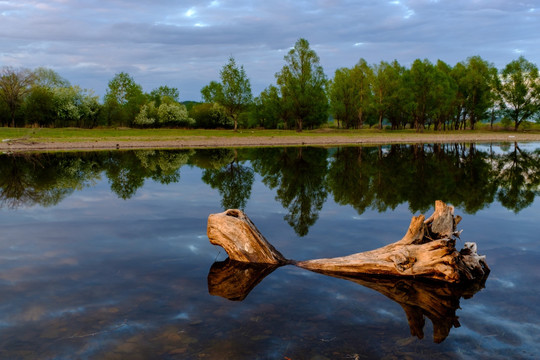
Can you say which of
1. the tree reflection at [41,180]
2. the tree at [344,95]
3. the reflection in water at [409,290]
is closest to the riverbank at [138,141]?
the tree reflection at [41,180]

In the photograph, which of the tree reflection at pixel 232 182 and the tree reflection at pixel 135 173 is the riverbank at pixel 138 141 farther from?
the tree reflection at pixel 232 182

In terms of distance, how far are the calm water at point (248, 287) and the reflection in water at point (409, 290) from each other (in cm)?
4

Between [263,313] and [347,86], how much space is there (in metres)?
106

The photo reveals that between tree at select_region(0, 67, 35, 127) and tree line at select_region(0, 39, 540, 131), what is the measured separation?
0.59ft

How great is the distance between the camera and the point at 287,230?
14.9 m

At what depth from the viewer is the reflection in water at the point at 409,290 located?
8.16 m

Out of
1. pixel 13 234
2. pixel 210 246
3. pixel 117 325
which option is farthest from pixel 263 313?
pixel 13 234

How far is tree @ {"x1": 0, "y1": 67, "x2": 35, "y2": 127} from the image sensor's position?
286 feet

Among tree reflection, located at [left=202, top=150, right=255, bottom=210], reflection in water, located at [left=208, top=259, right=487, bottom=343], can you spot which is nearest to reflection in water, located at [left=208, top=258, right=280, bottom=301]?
reflection in water, located at [left=208, top=259, right=487, bottom=343]

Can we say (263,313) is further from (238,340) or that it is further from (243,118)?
(243,118)

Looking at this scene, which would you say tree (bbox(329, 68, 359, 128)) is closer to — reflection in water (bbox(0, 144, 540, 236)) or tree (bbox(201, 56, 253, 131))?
tree (bbox(201, 56, 253, 131))

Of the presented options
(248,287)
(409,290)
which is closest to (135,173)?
(248,287)

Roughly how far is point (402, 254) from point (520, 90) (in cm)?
11613

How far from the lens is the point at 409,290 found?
31.4ft
